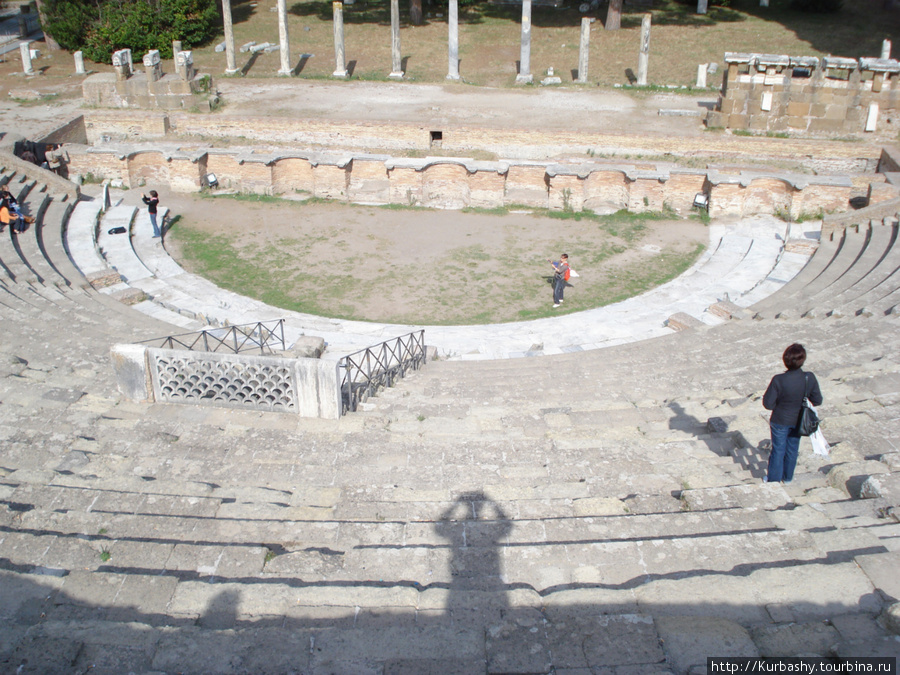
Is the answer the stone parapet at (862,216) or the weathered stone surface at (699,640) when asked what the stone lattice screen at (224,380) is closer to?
the weathered stone surface at (699,640)

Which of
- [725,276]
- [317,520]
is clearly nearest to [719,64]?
[725,276]

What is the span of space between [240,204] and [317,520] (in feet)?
50.1

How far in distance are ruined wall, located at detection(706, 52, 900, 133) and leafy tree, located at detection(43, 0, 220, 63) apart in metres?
24.2

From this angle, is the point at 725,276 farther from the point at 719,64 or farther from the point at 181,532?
the point at 719,64

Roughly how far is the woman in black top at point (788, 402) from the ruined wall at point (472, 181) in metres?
13.3

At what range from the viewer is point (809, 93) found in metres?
22.9

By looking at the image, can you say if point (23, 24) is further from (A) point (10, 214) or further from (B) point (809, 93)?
(B) point (809, 93)

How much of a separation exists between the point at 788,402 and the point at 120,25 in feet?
114

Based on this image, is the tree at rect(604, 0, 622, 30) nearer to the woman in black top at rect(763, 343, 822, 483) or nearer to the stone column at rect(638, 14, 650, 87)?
the stone column at rect(638, 14, 650, 87)

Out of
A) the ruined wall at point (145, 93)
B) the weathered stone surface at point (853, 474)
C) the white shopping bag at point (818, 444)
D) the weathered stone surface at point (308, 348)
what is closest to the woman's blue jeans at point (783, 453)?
the white shopping bag at point (818, 444)

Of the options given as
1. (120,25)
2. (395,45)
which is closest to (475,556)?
(395,45)

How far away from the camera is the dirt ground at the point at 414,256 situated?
15242 millimetres

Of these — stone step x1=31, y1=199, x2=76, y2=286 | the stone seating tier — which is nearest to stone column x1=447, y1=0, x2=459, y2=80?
stone step x1=31, y1=199, x2=76, y2=286

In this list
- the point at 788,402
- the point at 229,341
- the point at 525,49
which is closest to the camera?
the point at 788,402
